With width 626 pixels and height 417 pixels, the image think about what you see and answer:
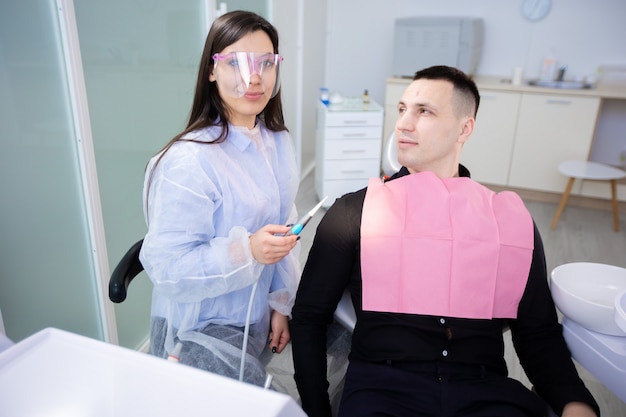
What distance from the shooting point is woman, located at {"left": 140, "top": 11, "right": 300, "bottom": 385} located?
3.86 feet

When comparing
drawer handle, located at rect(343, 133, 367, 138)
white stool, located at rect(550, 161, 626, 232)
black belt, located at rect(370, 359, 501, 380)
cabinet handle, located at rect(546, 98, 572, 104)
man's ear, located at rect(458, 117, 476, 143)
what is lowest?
white stool, located at rect(550, 161, 626, 232)

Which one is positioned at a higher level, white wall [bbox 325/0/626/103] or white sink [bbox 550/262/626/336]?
white wall [bbox 325/0/626/103]

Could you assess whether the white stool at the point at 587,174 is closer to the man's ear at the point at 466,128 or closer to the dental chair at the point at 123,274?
the man's ear at the point at 466,128

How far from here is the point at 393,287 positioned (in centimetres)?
119

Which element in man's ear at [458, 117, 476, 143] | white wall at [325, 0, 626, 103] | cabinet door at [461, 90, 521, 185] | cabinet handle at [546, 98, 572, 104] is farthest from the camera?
white wall at [325, 0, 626, 103]

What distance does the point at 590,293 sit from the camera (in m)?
1.12

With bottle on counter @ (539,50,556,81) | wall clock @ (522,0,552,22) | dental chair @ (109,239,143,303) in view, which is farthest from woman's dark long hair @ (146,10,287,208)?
wall clock @ (522,0,552,22)

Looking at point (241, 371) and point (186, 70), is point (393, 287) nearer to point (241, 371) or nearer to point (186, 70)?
point (241, 371)

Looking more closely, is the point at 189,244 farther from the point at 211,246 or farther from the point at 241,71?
the point at 241,71

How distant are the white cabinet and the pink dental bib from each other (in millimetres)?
2325

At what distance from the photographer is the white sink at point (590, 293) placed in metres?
1.01

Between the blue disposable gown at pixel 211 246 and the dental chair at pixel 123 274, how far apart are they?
7 cm

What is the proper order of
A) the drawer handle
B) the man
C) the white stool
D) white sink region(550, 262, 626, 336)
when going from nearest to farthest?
white sink region(550, 262, 626, 336), the man, the white stool, the drawer handle

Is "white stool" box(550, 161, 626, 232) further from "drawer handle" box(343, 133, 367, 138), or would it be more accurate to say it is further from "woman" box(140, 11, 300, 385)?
"woman" box(140, 11, 300, 385)
